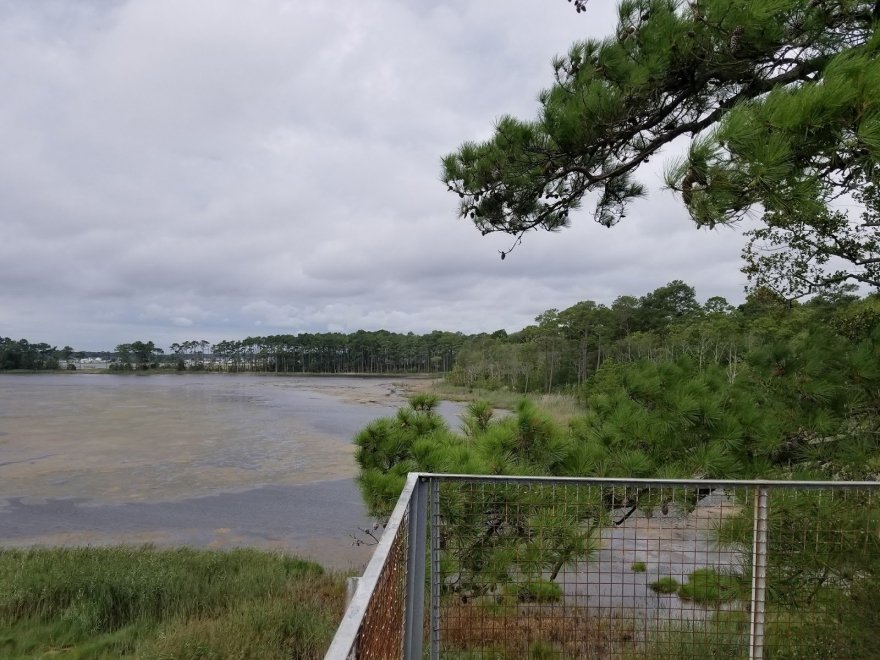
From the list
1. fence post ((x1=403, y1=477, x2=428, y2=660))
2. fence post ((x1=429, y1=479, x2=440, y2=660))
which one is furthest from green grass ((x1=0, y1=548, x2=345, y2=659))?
fence post ((x1=403, y1=477, x2=428, y2=660))

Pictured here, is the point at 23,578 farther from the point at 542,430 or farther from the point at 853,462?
the point at 853,462

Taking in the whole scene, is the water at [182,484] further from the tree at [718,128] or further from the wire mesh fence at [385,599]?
the wire mesh fence at [385,599]

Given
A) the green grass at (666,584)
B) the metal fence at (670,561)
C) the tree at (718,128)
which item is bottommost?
the green grass at (666,584)

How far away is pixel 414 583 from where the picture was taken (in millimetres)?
1799

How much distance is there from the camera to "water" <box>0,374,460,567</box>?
973 centimetres

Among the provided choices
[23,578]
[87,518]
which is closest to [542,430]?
[23,578]

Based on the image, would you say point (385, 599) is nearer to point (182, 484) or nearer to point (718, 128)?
point (718, 128)

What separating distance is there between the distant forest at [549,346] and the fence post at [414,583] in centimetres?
287

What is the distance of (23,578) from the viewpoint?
644 centimetres

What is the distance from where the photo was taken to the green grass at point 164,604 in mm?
4914

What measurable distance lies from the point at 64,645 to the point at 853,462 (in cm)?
629

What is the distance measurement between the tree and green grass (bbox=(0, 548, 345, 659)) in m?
4.08

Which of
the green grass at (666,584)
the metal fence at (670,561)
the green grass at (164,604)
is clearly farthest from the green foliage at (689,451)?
the green grass at (164,604)

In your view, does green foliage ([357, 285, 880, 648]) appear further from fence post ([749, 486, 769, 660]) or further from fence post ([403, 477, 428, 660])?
fence post ([403, 477, 428, 660])
